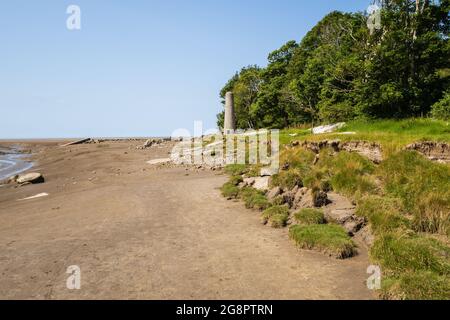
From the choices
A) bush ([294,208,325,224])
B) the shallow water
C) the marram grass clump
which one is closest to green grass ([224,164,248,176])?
the marram grass clump

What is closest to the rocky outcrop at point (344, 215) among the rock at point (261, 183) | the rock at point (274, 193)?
the rock at point (274, 193)

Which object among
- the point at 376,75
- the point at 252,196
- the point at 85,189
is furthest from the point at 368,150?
the point at 85,189

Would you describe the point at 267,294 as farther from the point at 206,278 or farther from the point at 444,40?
the point at 444,40

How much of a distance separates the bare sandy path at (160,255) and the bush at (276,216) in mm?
381

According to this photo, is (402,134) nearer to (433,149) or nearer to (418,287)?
(433,149)

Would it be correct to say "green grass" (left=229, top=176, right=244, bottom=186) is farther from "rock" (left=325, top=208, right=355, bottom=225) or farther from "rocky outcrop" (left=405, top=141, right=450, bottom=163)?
"rocky outcrop" (left=405, top=141, right=450, bottom=163)

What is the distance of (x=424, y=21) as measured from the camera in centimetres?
2269

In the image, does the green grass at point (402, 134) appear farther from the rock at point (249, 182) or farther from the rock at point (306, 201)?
the rock at point (249, 182)

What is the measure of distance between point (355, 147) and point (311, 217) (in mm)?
6993

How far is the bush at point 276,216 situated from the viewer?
11945 millimetres

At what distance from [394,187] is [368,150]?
4078mm

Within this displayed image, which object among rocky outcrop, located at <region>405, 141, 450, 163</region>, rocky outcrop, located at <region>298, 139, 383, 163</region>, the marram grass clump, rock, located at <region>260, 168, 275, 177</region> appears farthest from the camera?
rock, located at <region>260, 168, 275, 177</region>

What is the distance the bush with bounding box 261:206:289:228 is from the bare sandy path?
15.0 inches

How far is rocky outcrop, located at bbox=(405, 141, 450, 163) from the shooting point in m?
12.6
